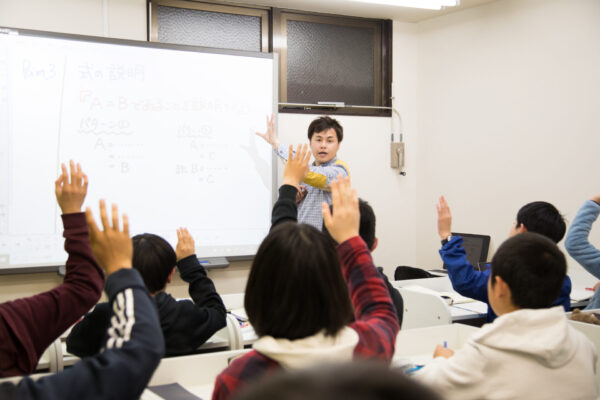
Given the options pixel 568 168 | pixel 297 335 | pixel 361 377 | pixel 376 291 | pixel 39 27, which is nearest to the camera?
pixel 361 377

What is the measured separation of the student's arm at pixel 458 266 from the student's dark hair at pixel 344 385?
1.87m

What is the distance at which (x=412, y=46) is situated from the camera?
4.99 meters

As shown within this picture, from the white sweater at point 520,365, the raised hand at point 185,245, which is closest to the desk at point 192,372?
the raised hand at point 185,245

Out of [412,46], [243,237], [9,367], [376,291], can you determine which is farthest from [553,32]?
[9,367]

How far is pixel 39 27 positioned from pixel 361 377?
4.07 meters

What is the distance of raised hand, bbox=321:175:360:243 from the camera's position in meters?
1.22

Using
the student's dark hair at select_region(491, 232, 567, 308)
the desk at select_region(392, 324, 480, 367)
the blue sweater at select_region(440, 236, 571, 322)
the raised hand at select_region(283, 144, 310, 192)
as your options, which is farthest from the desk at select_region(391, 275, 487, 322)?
the raised hand at select_region(283, 144, 310, 192)

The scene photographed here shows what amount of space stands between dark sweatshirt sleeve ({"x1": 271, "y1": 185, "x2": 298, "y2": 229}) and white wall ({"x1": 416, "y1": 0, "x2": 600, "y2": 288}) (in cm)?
302

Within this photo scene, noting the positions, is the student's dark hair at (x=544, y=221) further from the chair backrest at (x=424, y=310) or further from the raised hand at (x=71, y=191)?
the raised hand at (x=71, y=191)

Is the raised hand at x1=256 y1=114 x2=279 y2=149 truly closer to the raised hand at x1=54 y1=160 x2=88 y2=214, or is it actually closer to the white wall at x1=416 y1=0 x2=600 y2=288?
the white wall at x1=416 y1=0 x2=600 y2=288

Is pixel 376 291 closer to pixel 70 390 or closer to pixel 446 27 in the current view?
pixel 70 390

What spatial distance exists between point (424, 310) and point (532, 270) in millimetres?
1371

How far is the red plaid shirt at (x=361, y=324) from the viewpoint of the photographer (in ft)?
3.20

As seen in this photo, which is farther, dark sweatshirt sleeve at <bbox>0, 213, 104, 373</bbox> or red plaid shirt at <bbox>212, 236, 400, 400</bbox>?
dark sweatshirt sleeve at <bbox>0, 213, 104, 373</bbox>
